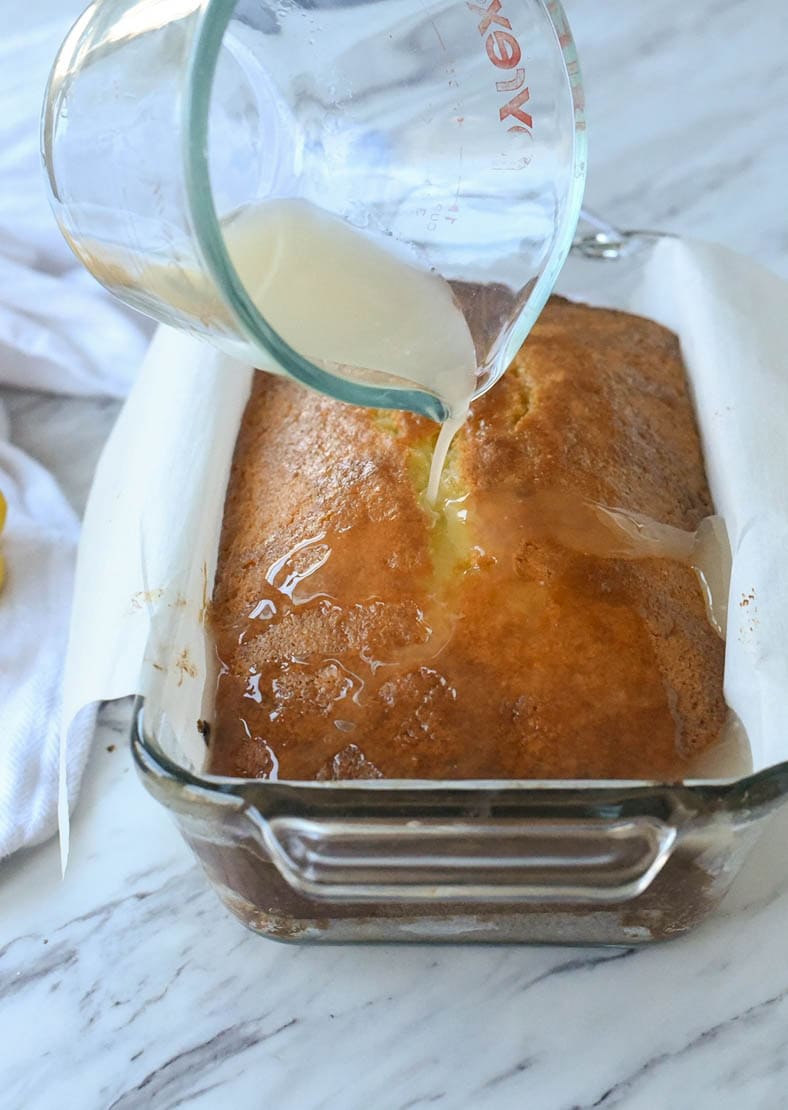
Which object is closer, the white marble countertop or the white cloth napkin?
the white marble countertop

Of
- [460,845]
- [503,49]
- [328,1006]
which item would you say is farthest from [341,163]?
[328,1006]

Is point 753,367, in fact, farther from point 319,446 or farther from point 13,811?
point 13,811

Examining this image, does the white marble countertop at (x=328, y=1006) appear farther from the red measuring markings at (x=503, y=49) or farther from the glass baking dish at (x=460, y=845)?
the red measuring markings at (x=503, y=49)

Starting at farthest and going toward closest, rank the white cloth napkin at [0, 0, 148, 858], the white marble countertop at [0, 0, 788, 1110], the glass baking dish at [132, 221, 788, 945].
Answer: the white cloth napkin at [0, 0, 148, 858] < the white marble countertop at [0, 0, 788, 1110] < the glass baking dish at [132, 221, 788, 945]

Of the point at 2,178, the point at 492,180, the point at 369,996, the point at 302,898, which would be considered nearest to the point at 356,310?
the point at 492,180

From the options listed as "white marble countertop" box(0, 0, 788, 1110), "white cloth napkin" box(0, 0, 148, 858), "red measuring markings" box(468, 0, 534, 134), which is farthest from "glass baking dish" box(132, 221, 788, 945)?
"red measuring markings" box(468, 0, 534, 134)

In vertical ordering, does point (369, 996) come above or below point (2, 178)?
below

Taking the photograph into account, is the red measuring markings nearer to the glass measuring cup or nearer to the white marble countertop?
the glass measuring cup
